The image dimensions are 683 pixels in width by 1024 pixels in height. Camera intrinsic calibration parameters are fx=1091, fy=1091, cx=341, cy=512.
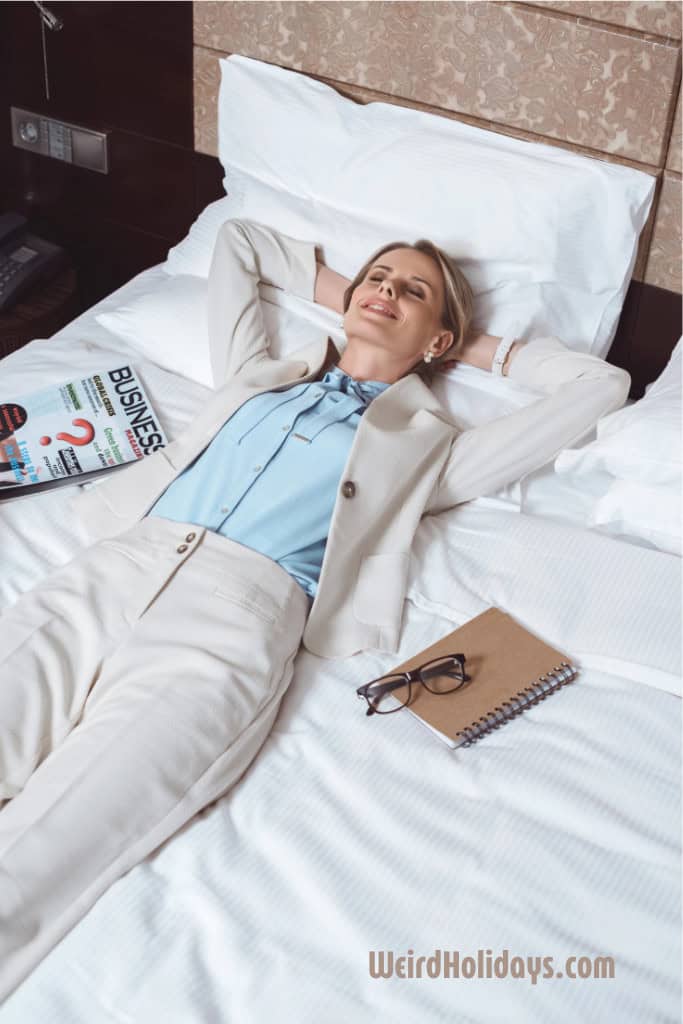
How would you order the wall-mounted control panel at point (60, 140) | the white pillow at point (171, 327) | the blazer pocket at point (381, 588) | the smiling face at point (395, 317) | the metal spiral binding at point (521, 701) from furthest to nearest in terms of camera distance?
the wall-mounted control panel at point (60, 140), the white pillow at point (171, 327), the smiling face at point (395, 317), the blazer pocket at point (381, 588), the metal spiral binding at point (521, 701)

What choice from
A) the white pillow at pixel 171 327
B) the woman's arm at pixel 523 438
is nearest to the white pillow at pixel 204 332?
the white pillow at pixel 171 327

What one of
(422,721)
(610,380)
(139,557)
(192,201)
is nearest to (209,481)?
(139,557)

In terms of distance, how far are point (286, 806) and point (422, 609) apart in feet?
1.44

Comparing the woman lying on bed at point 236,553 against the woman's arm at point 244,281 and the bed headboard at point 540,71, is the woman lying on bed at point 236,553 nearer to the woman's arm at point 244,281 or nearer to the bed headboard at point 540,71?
the woman's arm at point 244,281

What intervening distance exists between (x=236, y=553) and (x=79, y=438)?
1.59ft

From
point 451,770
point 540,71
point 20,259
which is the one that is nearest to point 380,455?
point 451,770

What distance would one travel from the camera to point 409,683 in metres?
1.53

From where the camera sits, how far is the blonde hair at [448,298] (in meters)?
2.04

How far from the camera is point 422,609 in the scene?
5.61 ft

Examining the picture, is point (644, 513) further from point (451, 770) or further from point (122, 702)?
point (122, 702)

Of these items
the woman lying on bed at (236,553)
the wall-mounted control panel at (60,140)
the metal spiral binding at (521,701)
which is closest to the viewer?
the woman lying on bed at (236,553)

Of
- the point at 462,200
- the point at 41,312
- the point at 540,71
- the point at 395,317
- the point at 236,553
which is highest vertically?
the point at 540,71

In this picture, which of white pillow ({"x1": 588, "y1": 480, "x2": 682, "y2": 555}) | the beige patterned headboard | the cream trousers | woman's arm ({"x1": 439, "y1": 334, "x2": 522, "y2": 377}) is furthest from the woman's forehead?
the cream trousers

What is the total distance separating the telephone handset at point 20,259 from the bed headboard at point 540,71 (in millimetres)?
667
